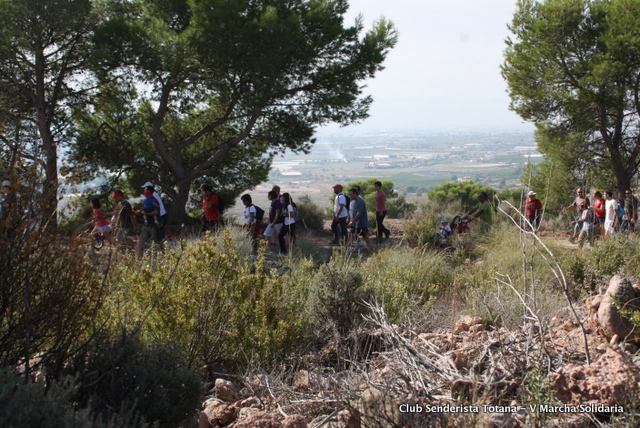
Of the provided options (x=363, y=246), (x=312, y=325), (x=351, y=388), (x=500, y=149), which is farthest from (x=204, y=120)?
(x=500, y=149)

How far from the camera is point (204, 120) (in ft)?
50.1

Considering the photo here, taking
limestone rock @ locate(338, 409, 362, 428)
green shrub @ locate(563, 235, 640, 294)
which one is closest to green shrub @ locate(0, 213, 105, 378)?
limestone rock @ locate(338, 409, 362, 428)

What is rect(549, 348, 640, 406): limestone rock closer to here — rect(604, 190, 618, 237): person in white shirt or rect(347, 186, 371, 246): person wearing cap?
rect(347, 186, 371, 246): person wearing cap

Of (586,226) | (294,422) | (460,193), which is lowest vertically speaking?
(460,193)

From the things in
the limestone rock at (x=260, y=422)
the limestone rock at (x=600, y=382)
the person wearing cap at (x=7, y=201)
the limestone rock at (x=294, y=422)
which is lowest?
the limestone rock at (x=294, y=422)

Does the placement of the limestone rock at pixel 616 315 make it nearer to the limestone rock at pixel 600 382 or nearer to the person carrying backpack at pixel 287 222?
the limestone rock at pixel 600 382

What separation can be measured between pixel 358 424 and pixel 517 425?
84 cm

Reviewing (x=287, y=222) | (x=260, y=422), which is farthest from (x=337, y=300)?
(x=287, y=222)

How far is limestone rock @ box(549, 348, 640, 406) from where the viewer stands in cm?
267

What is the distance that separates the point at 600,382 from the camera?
2752mm

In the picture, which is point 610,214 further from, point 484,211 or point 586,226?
point 484,211

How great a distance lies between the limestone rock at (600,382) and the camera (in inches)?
105

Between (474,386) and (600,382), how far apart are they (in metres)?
0.65

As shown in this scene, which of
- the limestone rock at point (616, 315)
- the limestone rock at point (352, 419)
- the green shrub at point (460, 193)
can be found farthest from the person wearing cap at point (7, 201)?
the green shrub at point (460, 193)
